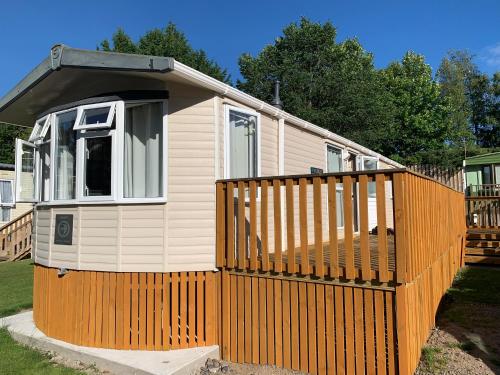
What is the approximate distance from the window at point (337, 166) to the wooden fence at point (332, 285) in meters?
3.67

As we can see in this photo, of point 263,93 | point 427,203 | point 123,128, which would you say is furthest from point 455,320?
point 263,93

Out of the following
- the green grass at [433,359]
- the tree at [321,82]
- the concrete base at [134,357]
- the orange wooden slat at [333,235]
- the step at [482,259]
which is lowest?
the concrete base at [134,357]

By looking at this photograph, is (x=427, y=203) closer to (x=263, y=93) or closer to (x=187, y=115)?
(x=187, y=115)

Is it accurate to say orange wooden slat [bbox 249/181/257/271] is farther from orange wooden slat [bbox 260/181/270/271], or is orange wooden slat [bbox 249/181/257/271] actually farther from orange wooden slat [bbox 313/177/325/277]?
orange wooden slat [bbox 313/177/325/277]

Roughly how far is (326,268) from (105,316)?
2.66 meters

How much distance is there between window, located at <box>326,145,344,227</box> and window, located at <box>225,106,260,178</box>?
3265 mm

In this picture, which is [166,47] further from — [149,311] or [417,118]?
[149,311]

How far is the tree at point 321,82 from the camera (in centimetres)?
2406

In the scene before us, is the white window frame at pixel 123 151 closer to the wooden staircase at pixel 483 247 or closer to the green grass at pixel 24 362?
the green grass at pixel 24 362

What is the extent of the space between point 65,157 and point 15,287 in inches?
185

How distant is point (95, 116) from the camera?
5055 mm

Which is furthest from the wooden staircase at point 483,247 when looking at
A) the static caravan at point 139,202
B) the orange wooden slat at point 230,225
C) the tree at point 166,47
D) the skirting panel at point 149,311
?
the tree at point 166,47

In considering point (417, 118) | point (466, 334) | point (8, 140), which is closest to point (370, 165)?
point (466, 334)

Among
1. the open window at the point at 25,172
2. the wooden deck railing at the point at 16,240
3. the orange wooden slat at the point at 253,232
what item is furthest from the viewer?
the wooden deck railing at the point at 16,240
